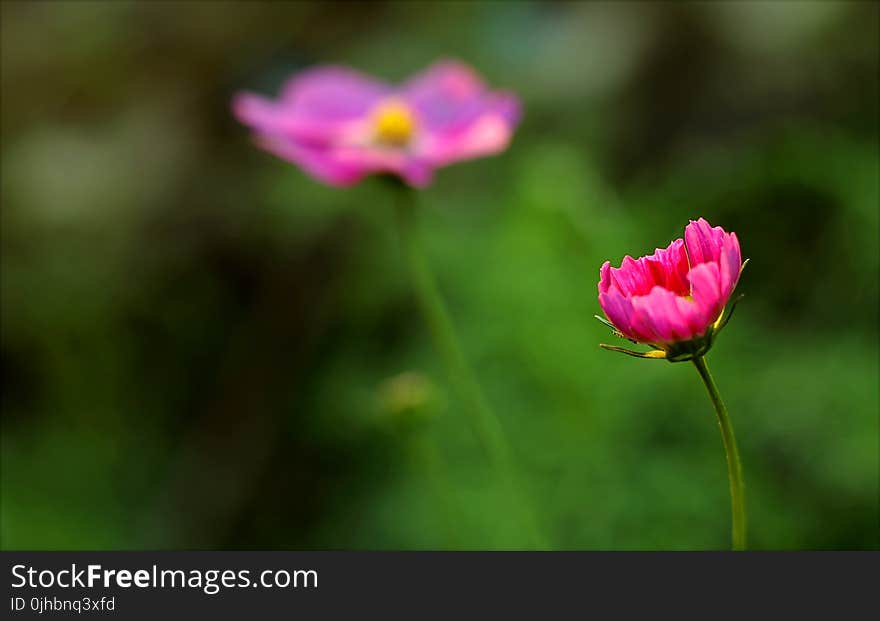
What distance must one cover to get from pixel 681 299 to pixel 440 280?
92 centimetres

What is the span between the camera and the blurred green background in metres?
1.04

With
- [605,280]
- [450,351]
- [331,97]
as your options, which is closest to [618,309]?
[605,280]

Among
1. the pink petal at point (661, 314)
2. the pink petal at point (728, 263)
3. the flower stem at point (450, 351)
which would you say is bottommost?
the pink petal at point (661, 314)

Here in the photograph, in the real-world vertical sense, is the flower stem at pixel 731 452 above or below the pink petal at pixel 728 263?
below

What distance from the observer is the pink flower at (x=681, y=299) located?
38cm

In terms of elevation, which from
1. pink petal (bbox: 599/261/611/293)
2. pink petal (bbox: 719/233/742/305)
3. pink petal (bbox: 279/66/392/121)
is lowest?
pink petal (bbox: 719/233/742/305)


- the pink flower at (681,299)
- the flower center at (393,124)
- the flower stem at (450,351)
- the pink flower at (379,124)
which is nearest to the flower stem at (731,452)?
the pink flower at (681,299)

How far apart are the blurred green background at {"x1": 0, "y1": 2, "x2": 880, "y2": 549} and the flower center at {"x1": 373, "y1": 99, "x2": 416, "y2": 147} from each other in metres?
0.20

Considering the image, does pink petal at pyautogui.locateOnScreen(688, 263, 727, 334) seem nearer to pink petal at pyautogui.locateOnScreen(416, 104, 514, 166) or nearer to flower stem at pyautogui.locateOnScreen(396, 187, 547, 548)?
flower stem at pyautogui.locateOnScreen(396, 187, 547, 548)

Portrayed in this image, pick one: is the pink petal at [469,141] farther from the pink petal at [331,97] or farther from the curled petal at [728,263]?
the curled petal at [728,263]

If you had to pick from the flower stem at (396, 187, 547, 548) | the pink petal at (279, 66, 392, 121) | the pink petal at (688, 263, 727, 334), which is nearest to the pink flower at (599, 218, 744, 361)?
the pink petal at (688, 263, 727, 334)

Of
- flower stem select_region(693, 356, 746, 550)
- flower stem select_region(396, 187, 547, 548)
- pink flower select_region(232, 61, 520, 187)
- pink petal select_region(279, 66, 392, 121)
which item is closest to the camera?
flower stem select_region(693, 356, 746, 550)

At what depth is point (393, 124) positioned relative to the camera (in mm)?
875

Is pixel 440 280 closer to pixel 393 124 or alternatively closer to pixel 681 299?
pixel 393 124
